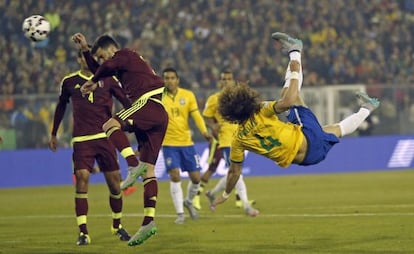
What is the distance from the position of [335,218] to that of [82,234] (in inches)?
185

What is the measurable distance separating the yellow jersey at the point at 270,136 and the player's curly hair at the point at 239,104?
11 centimetres

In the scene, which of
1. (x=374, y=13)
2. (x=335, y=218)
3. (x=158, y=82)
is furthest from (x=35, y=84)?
(x=158, y=82)

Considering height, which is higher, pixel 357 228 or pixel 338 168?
pixel 357 228

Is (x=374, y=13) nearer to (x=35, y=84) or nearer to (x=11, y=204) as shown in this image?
(x=35, y=84)

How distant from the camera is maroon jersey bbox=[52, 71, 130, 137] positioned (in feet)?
48.4

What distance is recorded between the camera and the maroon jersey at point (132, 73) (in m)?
13.0

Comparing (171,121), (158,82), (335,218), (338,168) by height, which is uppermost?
(158,82)

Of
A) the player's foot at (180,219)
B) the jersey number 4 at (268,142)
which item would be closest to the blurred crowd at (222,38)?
the player's foot at (180,219)

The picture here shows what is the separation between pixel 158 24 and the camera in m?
35.7

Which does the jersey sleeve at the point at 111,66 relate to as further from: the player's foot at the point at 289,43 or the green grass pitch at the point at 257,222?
the green grass pitch at the point at 257,222

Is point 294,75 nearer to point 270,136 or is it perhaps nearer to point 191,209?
point 270,136

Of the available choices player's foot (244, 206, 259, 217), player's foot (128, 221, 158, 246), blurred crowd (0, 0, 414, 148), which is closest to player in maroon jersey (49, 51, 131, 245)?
player's foot (128, 221, 158, 246)

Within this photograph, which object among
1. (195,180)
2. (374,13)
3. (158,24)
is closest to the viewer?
(195,180)

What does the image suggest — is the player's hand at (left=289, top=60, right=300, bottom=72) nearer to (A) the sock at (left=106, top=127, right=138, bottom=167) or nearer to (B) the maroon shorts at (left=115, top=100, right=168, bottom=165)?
(B) the maroon shorts at (left=115, top=100, right=168, bottom=165)
